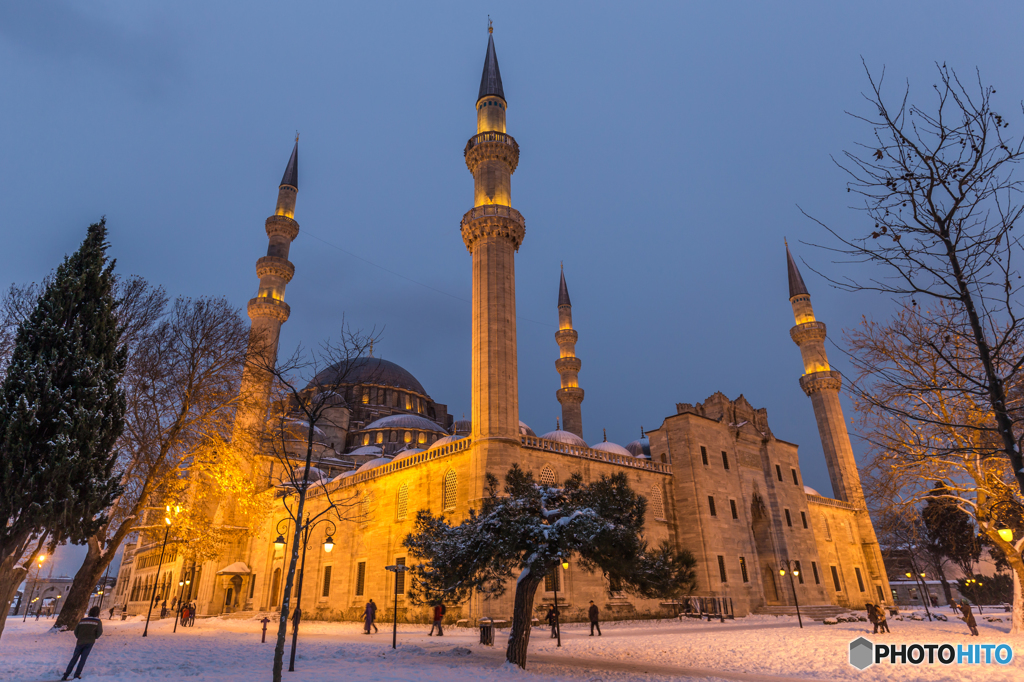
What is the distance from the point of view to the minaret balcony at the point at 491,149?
3017cm

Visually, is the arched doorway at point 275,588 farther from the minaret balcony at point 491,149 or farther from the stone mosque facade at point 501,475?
the minaret balcony at point 491,149

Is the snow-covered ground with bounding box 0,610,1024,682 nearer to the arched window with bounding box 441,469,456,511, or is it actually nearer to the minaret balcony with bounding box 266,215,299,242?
the arched window with bounding box 441,469,456,511

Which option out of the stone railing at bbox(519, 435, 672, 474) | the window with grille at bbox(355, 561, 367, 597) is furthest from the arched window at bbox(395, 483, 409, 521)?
the stone railing at bbox(519, 435, 672, 474)

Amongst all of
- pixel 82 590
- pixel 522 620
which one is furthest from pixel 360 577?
pixel 522 620

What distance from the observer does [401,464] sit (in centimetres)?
2877

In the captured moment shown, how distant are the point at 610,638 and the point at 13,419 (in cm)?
1651

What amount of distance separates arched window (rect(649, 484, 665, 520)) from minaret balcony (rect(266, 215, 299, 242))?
30.7 m

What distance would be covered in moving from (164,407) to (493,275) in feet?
47.6

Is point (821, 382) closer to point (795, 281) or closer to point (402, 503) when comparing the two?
point (795, 281)

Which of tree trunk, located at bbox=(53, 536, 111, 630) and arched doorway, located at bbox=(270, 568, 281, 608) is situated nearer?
tree trunk, located at bbox=(53, 536, 111, 630)

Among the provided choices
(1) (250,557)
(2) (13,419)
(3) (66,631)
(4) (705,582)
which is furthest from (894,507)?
(1) (250,557)

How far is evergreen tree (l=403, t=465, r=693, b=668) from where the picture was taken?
11.5 metres

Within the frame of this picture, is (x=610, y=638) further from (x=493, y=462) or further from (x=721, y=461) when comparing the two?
(x=721, y=461)

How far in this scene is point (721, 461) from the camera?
32.7 m
